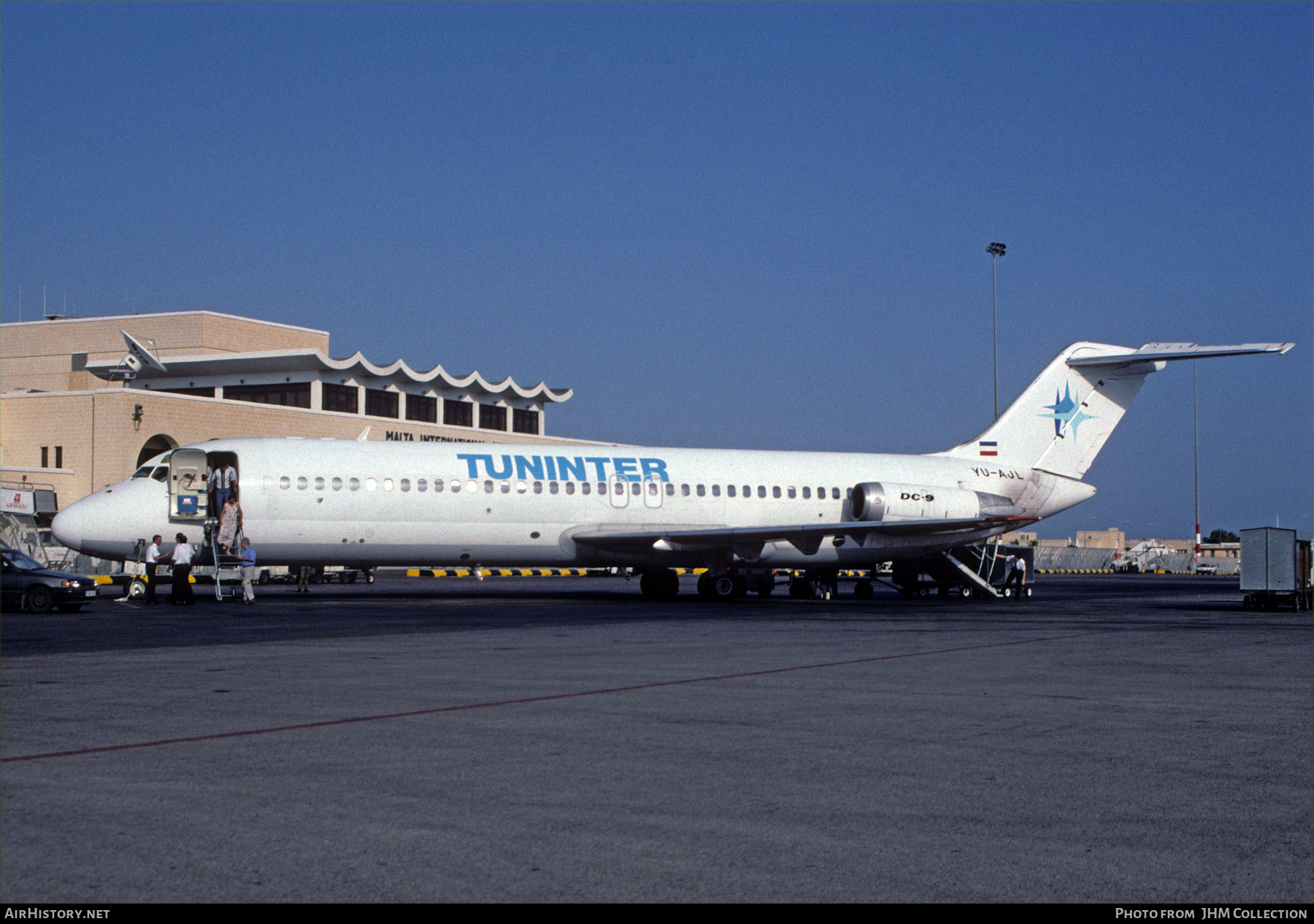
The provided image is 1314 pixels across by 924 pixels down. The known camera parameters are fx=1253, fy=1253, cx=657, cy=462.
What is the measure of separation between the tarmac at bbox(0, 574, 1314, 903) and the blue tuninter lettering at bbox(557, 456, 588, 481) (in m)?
15.8

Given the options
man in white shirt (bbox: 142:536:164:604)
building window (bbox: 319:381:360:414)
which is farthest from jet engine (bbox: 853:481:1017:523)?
building window (bbox: 319:381:360:414)

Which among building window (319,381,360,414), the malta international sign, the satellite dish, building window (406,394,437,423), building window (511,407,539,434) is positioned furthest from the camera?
building window (511,407,539,434)

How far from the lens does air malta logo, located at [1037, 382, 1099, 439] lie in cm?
3756

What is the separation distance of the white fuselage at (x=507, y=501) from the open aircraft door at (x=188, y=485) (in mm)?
227

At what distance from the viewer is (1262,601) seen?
96.9 ft

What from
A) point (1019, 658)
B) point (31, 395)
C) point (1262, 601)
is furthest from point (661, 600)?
point (31, 395)

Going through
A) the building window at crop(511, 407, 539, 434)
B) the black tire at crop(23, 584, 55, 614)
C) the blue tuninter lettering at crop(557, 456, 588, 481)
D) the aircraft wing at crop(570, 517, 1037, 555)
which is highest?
the building window at crop(511, 407, 539, 434)

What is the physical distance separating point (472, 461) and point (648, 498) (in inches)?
187

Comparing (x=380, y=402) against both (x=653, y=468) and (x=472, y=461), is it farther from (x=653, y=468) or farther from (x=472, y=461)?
(x=472, y=461)

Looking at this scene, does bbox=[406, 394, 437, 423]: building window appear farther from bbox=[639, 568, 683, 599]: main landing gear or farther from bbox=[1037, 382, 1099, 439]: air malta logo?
bbox=[1037, 382, 1099, 439]: air malta logo

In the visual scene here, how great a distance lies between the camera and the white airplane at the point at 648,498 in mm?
29172

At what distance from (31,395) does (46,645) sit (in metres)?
45.2

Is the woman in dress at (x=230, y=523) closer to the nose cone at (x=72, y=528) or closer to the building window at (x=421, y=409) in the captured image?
the nose cone at (x=72, y=528)
